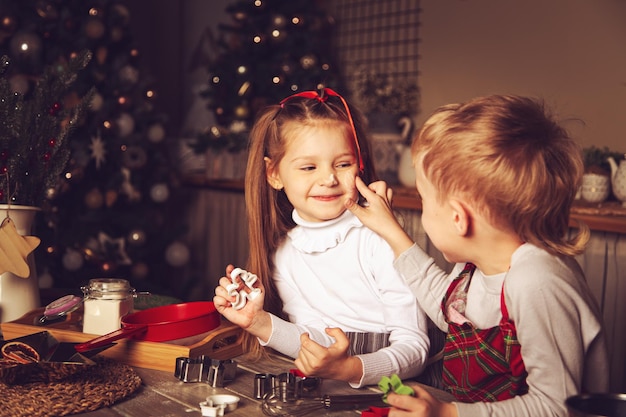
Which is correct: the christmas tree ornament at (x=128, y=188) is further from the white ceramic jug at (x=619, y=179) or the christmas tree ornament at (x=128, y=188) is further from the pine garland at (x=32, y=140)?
the white ceramic jug at (x=619, y=179)

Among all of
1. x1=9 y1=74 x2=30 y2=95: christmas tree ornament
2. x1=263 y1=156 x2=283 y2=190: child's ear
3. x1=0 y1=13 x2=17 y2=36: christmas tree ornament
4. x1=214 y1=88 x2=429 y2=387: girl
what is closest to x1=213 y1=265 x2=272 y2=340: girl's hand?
x1=214 y1=88 x2=429 y2=387: girl

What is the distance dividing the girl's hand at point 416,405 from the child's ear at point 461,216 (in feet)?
0.92

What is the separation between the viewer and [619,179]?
9.45 ft

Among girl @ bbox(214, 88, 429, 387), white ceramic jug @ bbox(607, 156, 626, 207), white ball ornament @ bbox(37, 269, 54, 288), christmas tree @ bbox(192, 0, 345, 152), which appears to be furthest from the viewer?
christmas tree @ bbox(192, 0, 345, 152)

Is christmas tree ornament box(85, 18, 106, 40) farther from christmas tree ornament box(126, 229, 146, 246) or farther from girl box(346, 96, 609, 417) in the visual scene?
girl box(346, 96, 609, 417)

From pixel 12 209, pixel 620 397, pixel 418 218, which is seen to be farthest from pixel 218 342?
pixel 418 218

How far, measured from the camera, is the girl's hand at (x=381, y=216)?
4.80 ft

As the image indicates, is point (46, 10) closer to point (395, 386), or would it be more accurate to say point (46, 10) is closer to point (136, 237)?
point (136, 237)

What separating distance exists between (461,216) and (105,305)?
0.71m

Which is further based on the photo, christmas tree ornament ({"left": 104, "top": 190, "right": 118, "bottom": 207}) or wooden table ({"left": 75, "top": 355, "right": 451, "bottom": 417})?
christmas tree ornament ({"left": 104, "top": 190, "right": 118, "bottom": 207})

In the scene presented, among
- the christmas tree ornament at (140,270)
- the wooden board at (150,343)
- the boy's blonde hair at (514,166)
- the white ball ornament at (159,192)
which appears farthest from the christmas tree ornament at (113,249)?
the boy's blonde hair at (514,166)

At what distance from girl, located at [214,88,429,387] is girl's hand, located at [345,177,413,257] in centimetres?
11

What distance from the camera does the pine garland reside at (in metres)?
1.60

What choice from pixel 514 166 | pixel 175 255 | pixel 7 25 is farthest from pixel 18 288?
pixel 175 255
